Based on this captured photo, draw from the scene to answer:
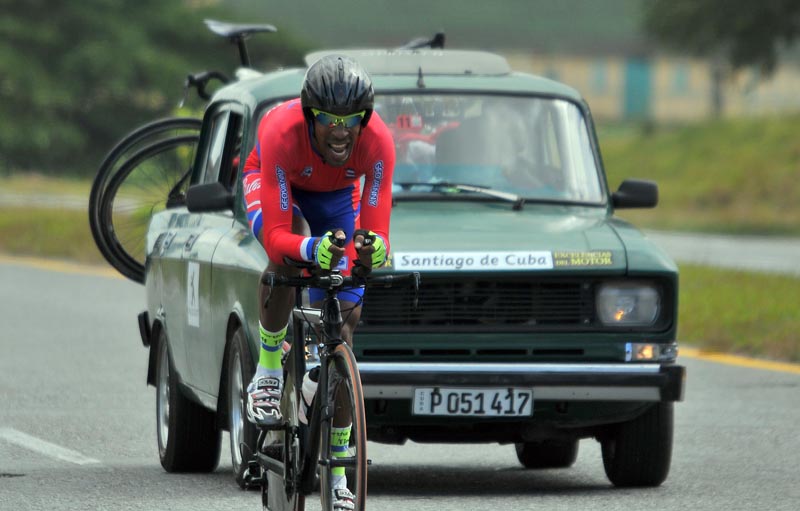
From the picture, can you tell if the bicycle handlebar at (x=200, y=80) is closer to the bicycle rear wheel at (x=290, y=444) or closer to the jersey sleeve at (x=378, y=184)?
the bicycle rear wheel at (x=290, y=444)

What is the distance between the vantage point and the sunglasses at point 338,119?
6.70 metres

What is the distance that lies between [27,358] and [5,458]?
5.34m

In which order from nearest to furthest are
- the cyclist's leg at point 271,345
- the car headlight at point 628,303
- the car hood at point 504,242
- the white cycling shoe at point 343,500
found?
the white cycling shoe at point 343,500 < the cyclist's leg at point 271,345 < the car hood at point 504,242 < the car headlight at point 628,303

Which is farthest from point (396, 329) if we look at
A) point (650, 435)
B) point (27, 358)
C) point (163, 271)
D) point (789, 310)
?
point (789, 310)

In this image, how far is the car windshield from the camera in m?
9.37

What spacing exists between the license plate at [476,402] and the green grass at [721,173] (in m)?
28.6

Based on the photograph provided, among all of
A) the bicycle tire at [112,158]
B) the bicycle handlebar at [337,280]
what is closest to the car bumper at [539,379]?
the bicycle handlebar at [337,280]

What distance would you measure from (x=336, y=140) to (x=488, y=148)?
2.73m

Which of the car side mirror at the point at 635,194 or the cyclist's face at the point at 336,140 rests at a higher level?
the cyclist's face at the point at 336,140

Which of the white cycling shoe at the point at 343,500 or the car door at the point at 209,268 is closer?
the white cycling shoe at the point at 343,500

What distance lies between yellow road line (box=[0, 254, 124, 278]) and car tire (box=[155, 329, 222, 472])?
13.9 metres

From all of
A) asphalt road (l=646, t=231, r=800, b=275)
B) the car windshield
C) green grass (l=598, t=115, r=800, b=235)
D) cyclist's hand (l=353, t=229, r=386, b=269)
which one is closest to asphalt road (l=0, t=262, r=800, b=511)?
the car windshield

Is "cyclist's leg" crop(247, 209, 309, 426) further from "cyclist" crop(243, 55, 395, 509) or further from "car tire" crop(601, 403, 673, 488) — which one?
"car tire" crop(601, 403, 673, 488)

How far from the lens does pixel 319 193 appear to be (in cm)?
740
